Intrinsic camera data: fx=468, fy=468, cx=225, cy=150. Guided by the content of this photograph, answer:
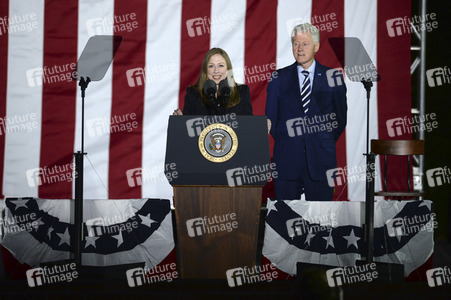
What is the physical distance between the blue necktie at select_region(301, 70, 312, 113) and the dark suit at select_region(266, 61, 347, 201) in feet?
0.09

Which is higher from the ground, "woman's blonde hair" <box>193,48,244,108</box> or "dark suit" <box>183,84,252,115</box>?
"woman's blonde hair" <box>193,48,244,108</box>

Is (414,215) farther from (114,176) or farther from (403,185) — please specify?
(114,176)

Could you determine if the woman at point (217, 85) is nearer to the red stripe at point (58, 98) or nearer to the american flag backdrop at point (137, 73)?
the american flag backdrop at point (137, 73)

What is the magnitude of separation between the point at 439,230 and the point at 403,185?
0.67m

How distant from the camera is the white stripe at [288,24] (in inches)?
148

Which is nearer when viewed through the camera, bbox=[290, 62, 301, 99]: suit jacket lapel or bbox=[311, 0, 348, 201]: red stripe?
bbox=[290, 62, 301, 99]: suit jacket lapel

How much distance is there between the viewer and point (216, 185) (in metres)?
2.38

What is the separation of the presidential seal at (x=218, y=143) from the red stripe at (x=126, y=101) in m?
1.48

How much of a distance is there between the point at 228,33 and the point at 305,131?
47.6 inches

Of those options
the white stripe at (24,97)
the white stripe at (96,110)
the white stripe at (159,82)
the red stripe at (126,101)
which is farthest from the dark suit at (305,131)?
the white stripe at (24,97)

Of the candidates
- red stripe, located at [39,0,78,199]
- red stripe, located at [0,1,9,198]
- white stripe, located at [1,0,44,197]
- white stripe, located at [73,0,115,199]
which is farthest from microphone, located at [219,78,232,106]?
red stripe, located at [0,1,9,198]

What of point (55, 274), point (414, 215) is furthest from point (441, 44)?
point (55, 274)

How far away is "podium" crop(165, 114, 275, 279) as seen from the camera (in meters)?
2.36

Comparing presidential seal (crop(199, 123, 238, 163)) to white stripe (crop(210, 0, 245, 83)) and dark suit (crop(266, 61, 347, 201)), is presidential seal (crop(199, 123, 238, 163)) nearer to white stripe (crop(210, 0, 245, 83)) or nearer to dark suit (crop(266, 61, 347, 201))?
dark suit (crop(266, 61, 347, 201))
